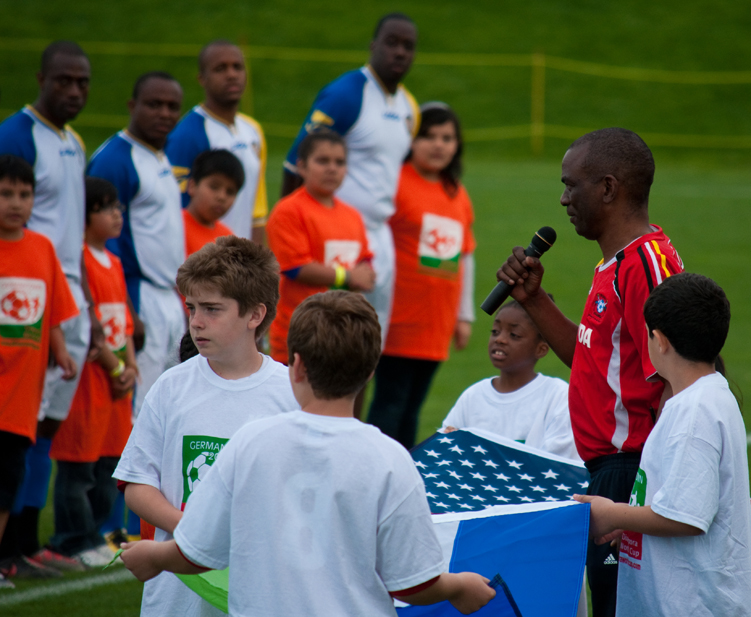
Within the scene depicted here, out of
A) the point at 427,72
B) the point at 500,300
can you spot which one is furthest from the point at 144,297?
the point at 427,72

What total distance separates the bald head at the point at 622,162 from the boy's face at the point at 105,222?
9.84 ft

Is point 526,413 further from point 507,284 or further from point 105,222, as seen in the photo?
point 105,222

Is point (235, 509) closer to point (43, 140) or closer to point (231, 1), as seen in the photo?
point (43, 140)

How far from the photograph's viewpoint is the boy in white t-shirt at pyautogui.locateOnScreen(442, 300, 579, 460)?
156 inches

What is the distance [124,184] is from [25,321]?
3.91 ft

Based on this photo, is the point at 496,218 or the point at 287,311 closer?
the point at 287,311

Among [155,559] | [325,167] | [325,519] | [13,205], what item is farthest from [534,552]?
[325,167]

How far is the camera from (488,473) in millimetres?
3141

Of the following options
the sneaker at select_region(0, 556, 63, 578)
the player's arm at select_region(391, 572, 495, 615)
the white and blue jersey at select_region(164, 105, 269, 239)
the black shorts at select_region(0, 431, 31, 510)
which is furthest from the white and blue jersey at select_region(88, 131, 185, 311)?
the player's arm at select_region(391, 572, 495, 615)

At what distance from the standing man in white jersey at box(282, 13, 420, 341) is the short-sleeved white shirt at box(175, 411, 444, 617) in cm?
389

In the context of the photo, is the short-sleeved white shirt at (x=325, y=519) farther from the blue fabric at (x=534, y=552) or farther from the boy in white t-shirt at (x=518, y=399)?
the boy in white t-shirt at (x=518, y=399)

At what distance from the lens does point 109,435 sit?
5.26m

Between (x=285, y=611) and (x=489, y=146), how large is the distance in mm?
24440

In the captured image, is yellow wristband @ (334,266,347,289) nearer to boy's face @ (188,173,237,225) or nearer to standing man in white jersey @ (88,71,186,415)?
boy's face @ (188,173,237,225)
